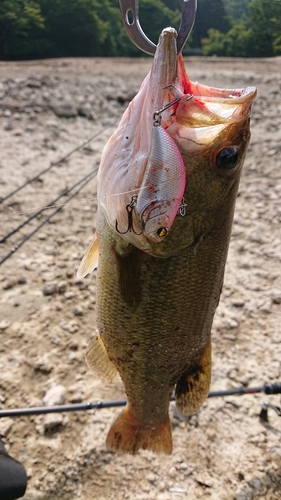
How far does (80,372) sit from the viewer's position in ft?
8.92

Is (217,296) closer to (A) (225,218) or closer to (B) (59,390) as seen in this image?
(A) (225,218)

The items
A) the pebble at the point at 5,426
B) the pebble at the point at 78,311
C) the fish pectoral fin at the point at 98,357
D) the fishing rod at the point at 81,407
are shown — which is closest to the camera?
the fish pectoral fin at the point at 98,357

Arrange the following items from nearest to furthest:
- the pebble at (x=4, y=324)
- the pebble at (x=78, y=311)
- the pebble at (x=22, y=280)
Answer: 1. the pebble at (x=4, y=324)
2. the pebble at (x=78, y=311)
3. the pebble at (x=22, y=280)

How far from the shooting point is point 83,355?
2.85m

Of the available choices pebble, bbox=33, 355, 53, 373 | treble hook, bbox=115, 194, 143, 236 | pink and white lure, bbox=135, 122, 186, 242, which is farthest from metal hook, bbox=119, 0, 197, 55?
pebble, bbox=33, 355, 53, 373

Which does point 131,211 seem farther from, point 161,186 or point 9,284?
point 9,284

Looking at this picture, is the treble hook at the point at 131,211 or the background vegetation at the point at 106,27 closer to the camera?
the treble hook at the point at 131,211

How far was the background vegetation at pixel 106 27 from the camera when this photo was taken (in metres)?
5.18

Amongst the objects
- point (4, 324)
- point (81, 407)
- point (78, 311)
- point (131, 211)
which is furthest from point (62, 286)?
point (131, 211)

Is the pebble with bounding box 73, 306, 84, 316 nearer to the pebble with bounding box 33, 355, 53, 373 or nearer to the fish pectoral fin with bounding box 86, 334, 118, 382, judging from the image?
the pebble with bounding box 33, 355, 53, 373

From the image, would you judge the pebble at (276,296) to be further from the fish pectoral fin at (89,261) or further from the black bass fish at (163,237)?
the fish pectoral fin at (89,261)

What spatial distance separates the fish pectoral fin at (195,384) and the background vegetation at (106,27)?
3.84 m

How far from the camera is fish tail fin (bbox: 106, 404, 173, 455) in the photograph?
168 centimetres

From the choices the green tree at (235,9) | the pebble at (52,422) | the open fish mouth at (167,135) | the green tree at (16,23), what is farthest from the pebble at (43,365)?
the green tree at (16,23)
